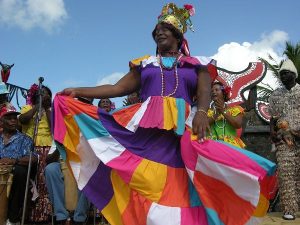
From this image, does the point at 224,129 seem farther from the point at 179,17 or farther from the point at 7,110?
the point at 7,110

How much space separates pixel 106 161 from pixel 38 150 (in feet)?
9.32

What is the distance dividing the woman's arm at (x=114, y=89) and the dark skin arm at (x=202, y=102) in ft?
1.79

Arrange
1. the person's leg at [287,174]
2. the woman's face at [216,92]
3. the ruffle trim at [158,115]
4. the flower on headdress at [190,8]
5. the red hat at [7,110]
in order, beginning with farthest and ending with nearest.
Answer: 1. the person's leg at [287,174]
2. the red hat at [7,110]
3. the woman's face at [216,92]
4. the flower on headdress at [190,8]
5. the ruffle trim at [158,115]

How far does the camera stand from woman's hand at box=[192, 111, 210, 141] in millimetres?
2840

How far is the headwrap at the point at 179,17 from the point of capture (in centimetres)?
337

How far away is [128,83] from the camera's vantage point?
11.2 ft

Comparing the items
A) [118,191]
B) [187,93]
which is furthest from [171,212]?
[187,93]

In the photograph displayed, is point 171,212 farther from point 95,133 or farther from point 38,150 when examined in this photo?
point 38,150

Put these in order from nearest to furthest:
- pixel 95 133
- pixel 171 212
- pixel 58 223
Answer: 1. pixel 171 212
2. pixel 95 133
3. pixel 58 223

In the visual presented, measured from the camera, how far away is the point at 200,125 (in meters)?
2.88

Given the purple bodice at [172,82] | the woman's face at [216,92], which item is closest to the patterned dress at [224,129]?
the woman's face at [216,92]

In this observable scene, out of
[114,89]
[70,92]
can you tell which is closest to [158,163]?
[114,89]

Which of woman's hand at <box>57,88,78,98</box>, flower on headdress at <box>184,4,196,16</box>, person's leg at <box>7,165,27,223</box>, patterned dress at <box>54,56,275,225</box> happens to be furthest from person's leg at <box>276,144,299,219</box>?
woman's hand at <box>57,88,78,98</box>

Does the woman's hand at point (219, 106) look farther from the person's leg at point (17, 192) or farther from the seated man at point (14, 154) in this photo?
the person's leg at point (17, 192)
